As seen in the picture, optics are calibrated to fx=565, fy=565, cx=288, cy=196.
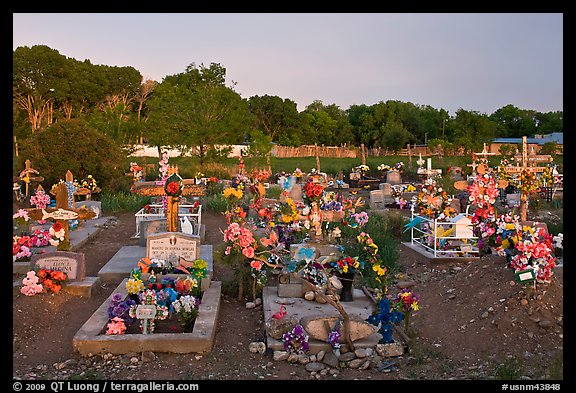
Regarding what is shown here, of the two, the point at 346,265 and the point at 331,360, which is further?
the point at 346,265

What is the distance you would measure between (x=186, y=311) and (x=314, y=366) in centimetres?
222

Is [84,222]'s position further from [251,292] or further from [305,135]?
[305,135]

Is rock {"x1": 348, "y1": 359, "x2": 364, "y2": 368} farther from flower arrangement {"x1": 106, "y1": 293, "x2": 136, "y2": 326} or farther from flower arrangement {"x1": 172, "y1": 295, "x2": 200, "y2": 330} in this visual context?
flower arrangement {"x1": 106, "y1": 293, "x2": 136, "y2": 326}

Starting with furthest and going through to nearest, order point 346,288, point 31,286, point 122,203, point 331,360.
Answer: point 122,203 < point 346,288 < point 31,286 < point 331,360

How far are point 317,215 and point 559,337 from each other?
4899 mm

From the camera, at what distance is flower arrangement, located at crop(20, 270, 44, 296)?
8.90 metres

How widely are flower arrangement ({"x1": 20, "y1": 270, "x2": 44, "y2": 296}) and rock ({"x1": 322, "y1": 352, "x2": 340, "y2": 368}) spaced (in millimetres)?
4921

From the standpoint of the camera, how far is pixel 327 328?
7230 mm

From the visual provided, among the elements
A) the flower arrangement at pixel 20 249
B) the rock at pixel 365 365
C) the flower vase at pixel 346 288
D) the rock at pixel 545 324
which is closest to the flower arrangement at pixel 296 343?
the rock at pixel 365 365

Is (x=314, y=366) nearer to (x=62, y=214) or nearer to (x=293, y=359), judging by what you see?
(x=293, y=359)

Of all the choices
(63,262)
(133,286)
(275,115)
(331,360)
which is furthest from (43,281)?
(275,115)

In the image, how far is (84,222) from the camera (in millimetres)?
16875

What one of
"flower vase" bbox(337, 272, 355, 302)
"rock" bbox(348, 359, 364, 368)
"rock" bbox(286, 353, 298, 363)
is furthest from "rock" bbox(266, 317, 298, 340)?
"flower vase" bbox(337, 272, 355, 302)
